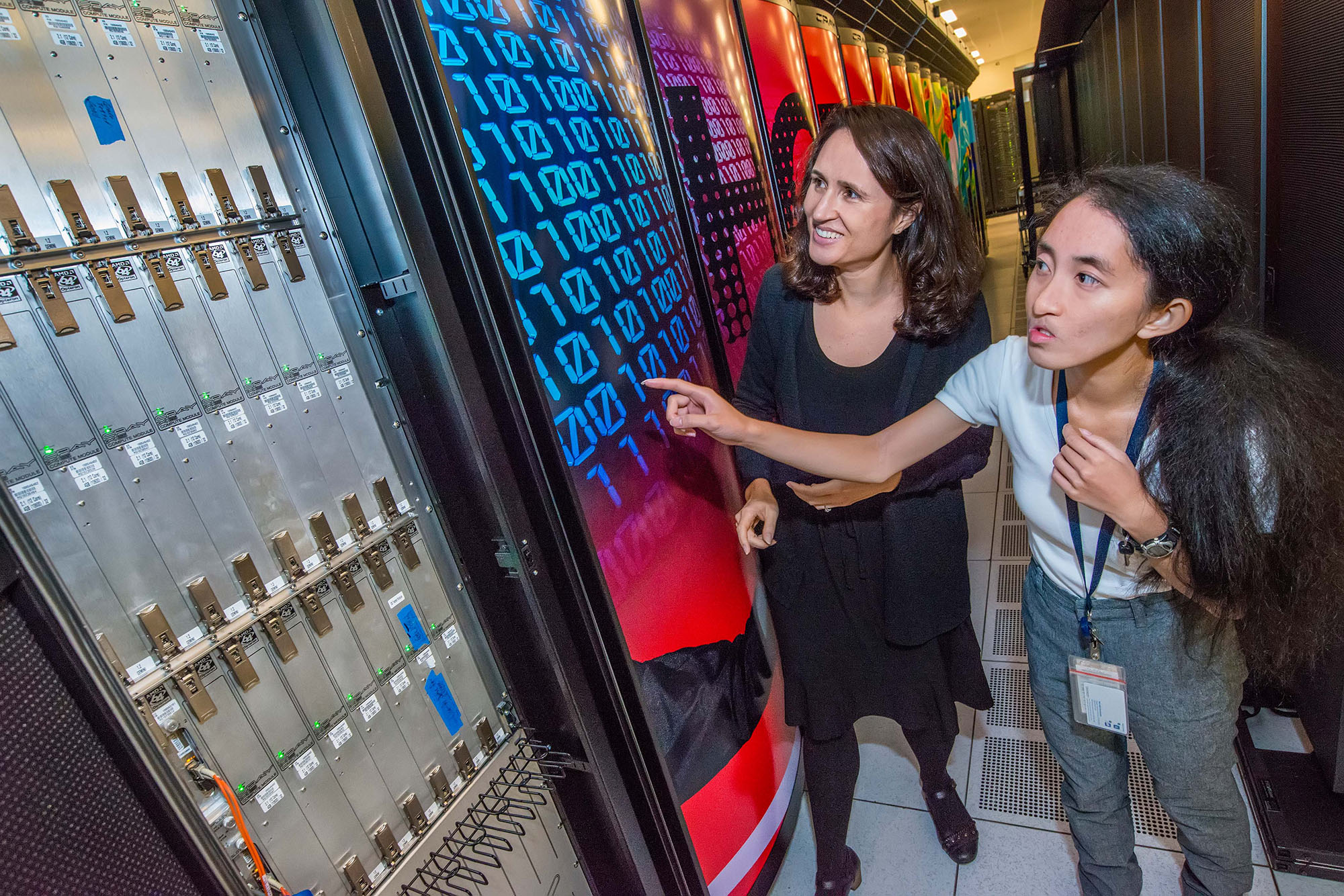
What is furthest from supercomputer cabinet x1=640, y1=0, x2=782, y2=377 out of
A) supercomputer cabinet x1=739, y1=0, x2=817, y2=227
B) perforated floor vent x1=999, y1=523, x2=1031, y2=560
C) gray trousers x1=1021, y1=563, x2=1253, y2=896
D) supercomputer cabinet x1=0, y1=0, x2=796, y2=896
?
perforated floor vent x1=999, y1=523, x2=1031, y2=560

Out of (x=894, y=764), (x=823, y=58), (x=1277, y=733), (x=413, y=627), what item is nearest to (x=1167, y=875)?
(x=1277, y=733)

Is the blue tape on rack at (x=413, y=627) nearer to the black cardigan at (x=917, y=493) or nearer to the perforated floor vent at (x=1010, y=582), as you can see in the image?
the black cardigan at (x=917, y=493)

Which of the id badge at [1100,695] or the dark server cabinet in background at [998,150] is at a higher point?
the dark server cabinet in background at [998,150]

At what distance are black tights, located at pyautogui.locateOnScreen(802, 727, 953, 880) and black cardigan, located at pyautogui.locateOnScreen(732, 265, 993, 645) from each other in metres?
0.36

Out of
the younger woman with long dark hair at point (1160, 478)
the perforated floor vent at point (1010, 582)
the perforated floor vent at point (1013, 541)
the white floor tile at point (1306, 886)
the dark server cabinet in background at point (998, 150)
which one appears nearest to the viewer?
the younger woman with long dark hair at point (1160, 478)

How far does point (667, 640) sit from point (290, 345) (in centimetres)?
96

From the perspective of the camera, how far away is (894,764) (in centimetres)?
240

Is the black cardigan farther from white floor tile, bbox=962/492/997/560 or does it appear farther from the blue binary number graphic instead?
white floor tile, bbox=962/492/997/560

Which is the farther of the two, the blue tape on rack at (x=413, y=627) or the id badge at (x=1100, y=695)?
the blue tape on rack at (x=413, y=627)

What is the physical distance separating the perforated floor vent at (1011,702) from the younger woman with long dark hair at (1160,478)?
3.10 ft

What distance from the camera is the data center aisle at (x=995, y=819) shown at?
1915mm

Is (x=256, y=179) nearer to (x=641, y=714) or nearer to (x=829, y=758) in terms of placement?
(x=641, y=714)

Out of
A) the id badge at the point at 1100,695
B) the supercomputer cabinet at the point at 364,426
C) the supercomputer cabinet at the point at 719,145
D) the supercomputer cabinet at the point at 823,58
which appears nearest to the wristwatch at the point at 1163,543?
the id badge at the point at 1100,695

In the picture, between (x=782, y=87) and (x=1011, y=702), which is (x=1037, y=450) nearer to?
(x=1011, y=702)
